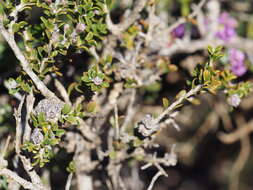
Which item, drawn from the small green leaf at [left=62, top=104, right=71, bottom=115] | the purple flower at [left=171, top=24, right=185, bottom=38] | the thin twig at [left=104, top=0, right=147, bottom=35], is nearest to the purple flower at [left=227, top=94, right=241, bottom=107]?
the thin twig at [left=104, top=0, right=147, bottom=35]

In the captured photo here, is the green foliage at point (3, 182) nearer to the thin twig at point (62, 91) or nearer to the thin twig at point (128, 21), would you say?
the thin twig at point (62, 91)

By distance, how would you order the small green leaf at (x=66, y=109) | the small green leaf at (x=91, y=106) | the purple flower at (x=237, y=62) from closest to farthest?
the small green leaf at (x=66, y=109), the small green leaf at (x=91, y=106), the purple flower at (x=237, y=62)

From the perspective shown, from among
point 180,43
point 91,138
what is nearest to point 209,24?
point 180,43

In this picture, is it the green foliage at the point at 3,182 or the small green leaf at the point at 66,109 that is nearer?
the small green leaf at the point at 66,109

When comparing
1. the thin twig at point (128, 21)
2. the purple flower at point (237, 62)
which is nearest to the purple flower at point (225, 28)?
the purple flower at point (237, 62)

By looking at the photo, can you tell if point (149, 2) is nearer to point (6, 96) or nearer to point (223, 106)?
point (6, 96)

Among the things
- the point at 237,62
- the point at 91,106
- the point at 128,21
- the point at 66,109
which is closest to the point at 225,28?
the point at 237,62
